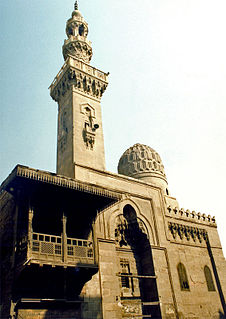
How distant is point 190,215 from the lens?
1933cm

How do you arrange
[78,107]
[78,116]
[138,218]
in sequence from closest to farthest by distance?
[138,218] < [78,116] < [78,107]

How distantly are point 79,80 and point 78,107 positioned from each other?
2.02 m

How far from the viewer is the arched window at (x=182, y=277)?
1600 cm

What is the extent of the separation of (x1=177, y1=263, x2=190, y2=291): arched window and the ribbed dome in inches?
250

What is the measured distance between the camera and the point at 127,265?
579 inches

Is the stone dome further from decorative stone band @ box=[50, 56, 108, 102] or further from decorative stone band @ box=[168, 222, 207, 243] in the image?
decorative stone band @ box=[50, 56, 108, 102]

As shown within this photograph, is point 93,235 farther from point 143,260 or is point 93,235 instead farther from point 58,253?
point 143,260

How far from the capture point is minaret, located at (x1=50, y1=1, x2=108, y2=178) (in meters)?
16.3

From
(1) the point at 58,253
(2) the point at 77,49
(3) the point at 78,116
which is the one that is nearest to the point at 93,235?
(1) the point at 58,253

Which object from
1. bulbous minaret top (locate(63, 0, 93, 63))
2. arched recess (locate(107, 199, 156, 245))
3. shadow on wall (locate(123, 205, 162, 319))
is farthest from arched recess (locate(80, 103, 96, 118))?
shadow on wall (locate(123, 205, 162, 319))

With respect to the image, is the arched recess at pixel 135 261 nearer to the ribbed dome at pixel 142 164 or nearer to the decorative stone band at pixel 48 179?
the decorative stone band at pixel 48 179

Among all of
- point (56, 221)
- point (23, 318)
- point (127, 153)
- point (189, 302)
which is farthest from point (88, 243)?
point (127, 153)

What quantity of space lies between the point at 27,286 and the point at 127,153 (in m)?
13.6

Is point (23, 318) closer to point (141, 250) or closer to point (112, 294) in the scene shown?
point (112, 294)
